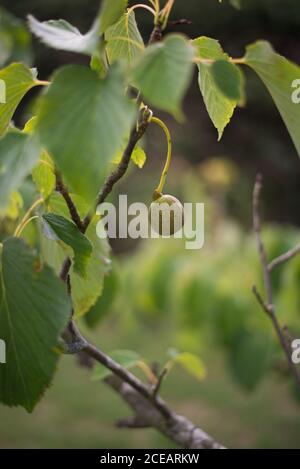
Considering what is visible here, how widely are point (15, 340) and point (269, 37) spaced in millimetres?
1997

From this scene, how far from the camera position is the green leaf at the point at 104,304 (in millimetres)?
740

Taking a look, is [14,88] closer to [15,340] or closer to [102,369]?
[15,340]

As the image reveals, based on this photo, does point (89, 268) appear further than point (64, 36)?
Yes

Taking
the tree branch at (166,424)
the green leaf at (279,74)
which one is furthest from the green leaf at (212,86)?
the tree branch at (166,424)

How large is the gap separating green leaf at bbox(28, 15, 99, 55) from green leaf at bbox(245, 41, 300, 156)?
0.08m

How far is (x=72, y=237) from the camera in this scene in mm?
345

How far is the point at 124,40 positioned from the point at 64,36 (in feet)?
0.21

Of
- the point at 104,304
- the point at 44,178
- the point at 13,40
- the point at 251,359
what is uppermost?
the point at 44,178

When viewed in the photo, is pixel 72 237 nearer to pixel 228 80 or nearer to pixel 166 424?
pixel 228 80

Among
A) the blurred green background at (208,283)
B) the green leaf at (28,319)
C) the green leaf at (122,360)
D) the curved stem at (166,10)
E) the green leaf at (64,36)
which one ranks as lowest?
the blurred green background at (208,283)

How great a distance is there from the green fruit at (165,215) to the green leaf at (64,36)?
10 centimetres

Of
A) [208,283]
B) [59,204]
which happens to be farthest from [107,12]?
[208,283]

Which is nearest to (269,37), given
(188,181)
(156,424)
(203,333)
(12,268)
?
(188,181)

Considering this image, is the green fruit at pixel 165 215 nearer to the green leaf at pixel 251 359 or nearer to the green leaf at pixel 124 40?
the green leaf at pixel 124 40
